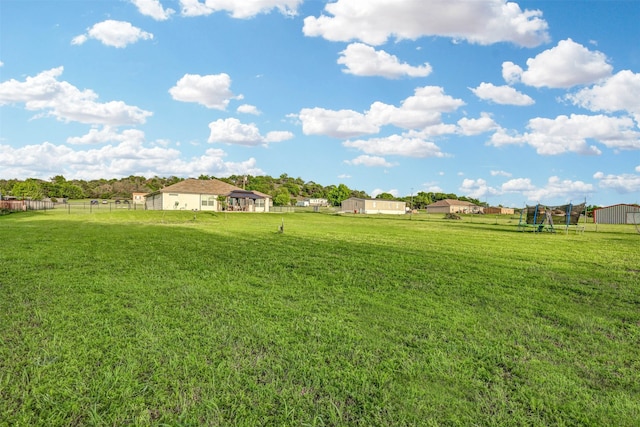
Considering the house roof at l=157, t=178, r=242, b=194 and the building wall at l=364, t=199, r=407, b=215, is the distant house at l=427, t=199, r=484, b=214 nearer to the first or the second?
the building wall at l=364, t=199, r=407, b=215

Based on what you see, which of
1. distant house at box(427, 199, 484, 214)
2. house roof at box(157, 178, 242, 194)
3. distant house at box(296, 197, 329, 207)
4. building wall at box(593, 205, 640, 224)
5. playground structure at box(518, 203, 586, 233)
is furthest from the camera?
distant house at box(296, 197, 329, 207)

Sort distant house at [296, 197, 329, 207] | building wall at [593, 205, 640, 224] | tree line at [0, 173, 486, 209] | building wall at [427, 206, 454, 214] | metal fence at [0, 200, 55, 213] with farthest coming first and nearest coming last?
distant house at [296, 197, 329, 207]
building wall at [427, 206, 454, 214]
tree line at [0, 173, 486, 209]
building wall at [593, 205, 640, 224]
metal fence at [0, 200, 55, 213]

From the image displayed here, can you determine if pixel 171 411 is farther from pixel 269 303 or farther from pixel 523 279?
pixel 523 279

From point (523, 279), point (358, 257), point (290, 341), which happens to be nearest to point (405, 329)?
point (290, 341)

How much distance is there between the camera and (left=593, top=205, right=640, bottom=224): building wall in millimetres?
53572

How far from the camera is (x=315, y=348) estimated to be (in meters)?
3.79

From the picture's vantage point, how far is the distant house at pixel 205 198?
50125 mm

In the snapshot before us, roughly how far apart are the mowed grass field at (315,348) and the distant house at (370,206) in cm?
7203

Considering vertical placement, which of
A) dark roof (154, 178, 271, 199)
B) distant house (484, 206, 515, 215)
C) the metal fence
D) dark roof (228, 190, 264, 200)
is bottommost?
distant house (484, 206, 515, 215)

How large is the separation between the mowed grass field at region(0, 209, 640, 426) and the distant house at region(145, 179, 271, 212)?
43.9 m

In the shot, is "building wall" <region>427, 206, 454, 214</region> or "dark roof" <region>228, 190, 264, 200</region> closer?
"dark roof" <region>228, 190, 264, 200</region>

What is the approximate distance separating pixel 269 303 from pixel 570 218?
77.0 ft

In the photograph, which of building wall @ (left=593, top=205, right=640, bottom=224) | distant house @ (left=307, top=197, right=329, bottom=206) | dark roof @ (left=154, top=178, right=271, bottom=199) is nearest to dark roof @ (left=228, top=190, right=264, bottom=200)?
dark roof @ (left=154, top=178, right=271, bottom=199)

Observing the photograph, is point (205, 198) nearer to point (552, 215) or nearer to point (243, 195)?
point (243, 195)
